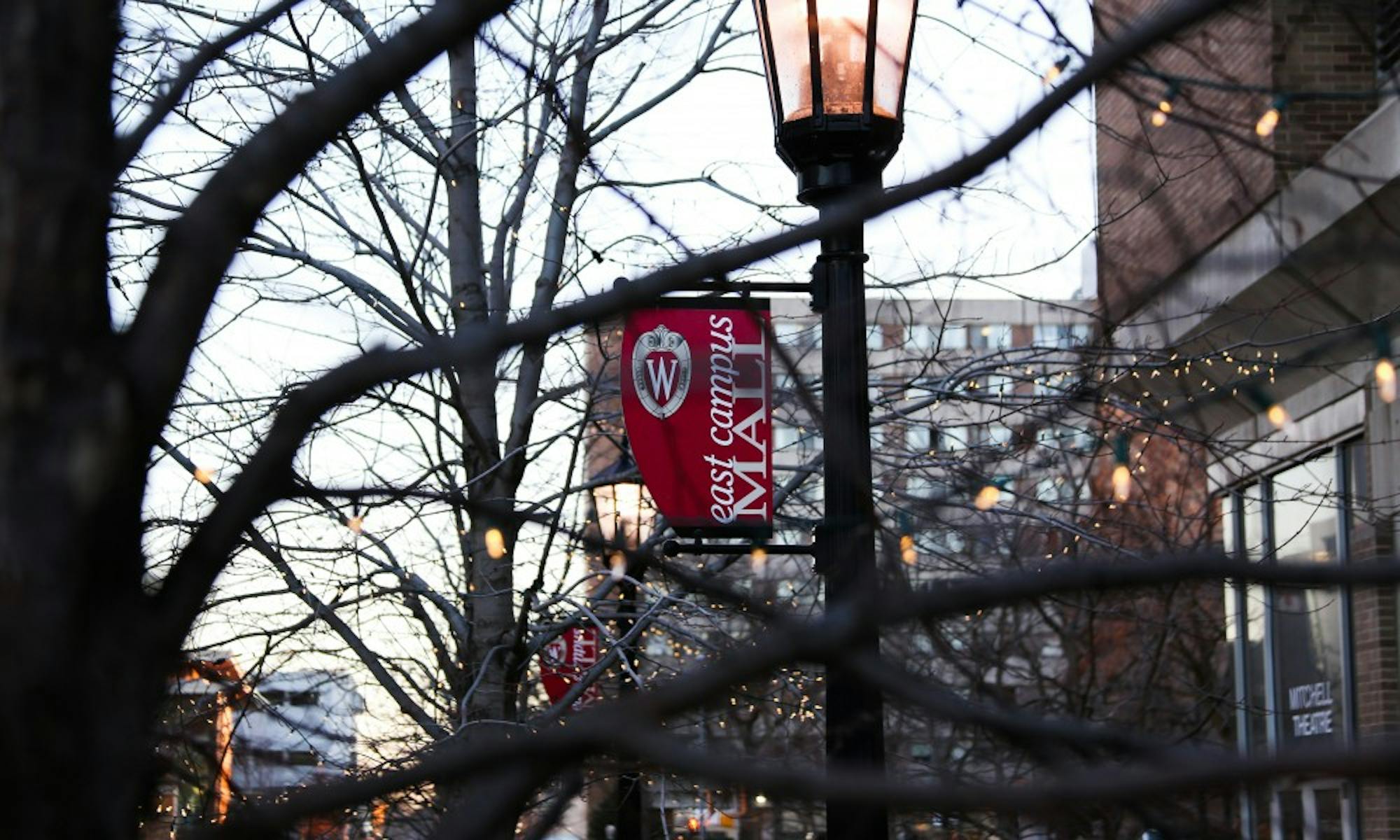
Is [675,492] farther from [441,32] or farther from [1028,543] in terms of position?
[441,32]

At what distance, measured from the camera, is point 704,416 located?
7297 mm

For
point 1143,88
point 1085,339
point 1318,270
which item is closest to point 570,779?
point 1318,270

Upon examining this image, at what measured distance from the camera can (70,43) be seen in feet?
7.63

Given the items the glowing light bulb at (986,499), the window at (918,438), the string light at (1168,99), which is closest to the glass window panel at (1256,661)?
the window at (918,438)

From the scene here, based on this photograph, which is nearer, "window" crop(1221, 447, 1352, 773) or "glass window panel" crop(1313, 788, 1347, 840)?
"glass window panel" crop(1313, 788, 1347, 840)

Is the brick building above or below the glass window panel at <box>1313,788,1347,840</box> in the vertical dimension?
above

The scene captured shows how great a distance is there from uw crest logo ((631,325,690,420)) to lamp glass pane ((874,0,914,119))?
7.08 ft

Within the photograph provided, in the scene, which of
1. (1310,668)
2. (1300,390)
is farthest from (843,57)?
(1310,668)

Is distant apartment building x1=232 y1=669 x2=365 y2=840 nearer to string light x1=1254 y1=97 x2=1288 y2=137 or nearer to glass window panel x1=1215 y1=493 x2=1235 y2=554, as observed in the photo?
string light x1=1254 y1=97 x2=1288 y2=137

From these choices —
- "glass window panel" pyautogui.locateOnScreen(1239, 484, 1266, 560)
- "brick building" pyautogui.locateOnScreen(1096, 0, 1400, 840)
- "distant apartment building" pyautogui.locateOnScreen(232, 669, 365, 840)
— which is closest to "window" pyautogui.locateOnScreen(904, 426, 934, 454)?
"brick building" pyautogui.locateOnScreen(1096, 0, 1400, 840)

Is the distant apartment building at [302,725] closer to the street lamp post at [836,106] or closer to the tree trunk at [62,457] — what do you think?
the street lamp post at [836,106]

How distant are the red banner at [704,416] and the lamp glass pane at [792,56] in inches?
67.6

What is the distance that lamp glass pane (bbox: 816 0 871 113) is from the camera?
509 cm

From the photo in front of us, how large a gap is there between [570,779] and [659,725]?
3.10ft
